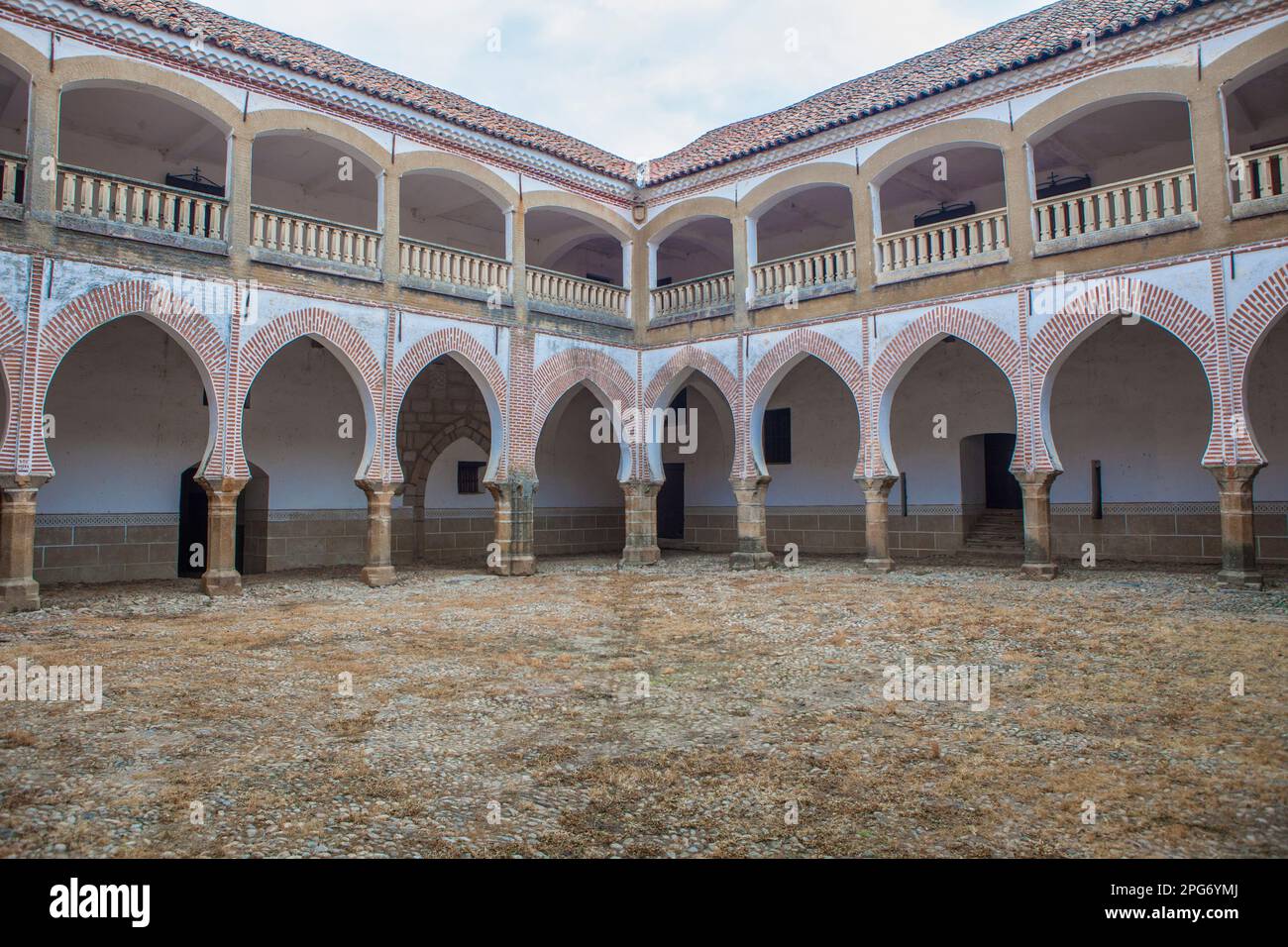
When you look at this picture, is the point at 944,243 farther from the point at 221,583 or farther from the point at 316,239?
the point at 221,583

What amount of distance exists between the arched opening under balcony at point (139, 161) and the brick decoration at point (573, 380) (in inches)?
225

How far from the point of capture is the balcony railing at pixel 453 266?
13773mm

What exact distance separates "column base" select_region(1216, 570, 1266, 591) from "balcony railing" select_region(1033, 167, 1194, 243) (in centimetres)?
488

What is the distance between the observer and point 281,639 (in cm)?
816

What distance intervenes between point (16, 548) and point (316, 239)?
19.9 feet

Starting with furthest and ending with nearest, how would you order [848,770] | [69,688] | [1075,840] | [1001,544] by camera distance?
[1001,544] → [69,688] → [848,770] → [1075,840]

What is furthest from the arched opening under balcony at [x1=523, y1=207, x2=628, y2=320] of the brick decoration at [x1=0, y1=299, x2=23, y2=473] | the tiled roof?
the brick decoration at [x1=0, y1=299, x2=23, y2=473]

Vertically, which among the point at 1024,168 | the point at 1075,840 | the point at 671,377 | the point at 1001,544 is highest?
the point at 1024,168

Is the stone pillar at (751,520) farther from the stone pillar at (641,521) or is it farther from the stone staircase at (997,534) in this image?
→ the stone staircase at (997,534)

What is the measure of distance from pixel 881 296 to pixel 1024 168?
2819mm

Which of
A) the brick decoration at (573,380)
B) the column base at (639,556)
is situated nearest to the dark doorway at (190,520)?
the brick decoration at (573,380)

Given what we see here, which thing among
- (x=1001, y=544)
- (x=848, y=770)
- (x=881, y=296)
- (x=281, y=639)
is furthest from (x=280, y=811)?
(x=1001, y=544)

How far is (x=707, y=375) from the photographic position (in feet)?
53.1
